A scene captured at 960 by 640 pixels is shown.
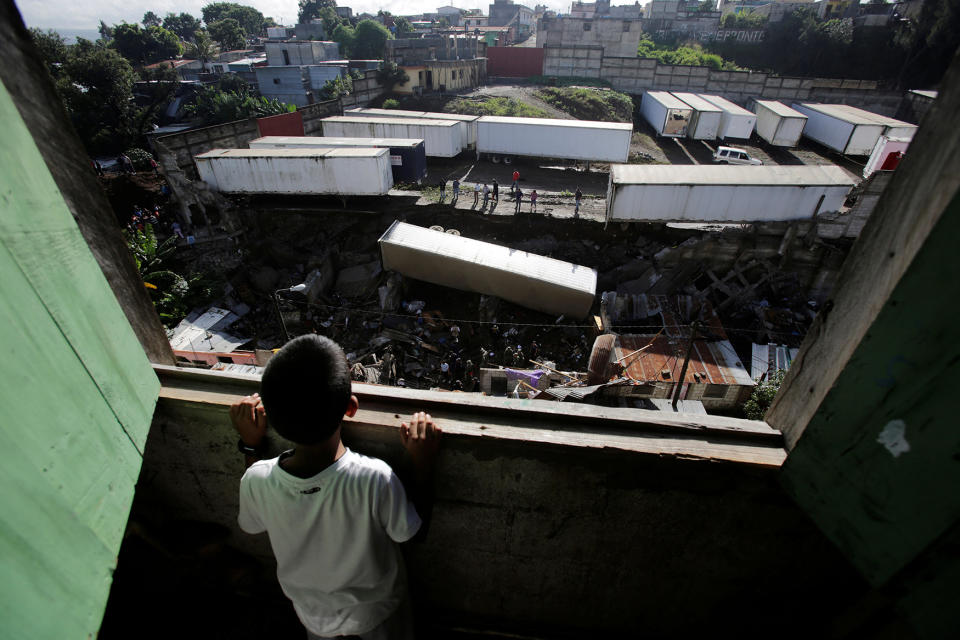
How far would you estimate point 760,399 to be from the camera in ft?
31.2

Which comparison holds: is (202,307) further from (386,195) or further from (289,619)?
(289,619)

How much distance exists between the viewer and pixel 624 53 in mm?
37531

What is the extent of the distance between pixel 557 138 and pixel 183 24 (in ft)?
256

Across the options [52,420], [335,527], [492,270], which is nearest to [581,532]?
[335,527]

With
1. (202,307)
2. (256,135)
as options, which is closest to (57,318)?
(202,307)

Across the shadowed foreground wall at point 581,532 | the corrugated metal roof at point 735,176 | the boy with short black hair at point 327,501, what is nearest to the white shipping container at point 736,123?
the corrugated metal roof at point 735,176

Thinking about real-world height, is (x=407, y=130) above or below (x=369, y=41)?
below

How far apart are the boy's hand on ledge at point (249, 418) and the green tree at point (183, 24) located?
89.3 m

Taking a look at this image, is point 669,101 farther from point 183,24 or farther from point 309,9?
point 183,24

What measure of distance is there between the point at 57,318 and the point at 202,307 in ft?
44.2

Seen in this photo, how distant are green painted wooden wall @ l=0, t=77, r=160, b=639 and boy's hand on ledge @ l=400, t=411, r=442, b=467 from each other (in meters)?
1.02

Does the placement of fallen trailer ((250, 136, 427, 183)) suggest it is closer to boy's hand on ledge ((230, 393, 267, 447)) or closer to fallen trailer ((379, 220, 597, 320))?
fallen trailer ((379, 220, 597, 320))

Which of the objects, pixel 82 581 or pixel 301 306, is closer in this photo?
pixel 82 581

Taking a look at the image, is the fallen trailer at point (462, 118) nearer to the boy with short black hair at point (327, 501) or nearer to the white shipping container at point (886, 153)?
the white shipping container at point (886, 153)
